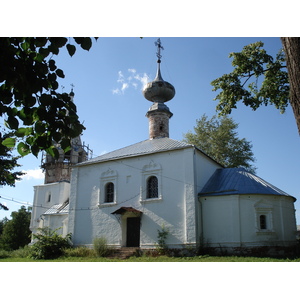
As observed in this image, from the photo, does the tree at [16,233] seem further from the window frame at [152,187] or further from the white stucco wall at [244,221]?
the white stucco wall at [244,221]

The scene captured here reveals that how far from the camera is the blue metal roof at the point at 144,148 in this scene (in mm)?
17266

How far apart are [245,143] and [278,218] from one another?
11.9 meters

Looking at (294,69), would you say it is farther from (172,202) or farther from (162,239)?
(162,239)

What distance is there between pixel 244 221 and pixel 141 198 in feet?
18.0

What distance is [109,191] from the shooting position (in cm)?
1873

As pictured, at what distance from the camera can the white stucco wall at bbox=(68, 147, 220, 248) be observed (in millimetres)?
15703

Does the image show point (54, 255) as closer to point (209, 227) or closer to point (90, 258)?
point (90, 258)

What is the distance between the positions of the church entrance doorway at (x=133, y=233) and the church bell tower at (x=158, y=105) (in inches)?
248

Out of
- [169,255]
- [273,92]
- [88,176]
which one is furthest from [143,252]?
[273,92]

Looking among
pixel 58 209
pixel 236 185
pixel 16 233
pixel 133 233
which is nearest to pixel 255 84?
pixel 236 185

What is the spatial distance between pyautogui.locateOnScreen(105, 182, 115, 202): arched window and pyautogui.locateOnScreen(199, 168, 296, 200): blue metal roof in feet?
17.8

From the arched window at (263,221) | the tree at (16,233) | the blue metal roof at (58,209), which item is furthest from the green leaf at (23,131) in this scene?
the tree at (16,233)

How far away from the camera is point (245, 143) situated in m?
26.8

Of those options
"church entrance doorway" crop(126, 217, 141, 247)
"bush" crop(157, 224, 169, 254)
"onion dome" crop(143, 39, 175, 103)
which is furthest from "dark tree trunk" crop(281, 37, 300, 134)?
"onion dome" crop(143, 39, 175, 103)
